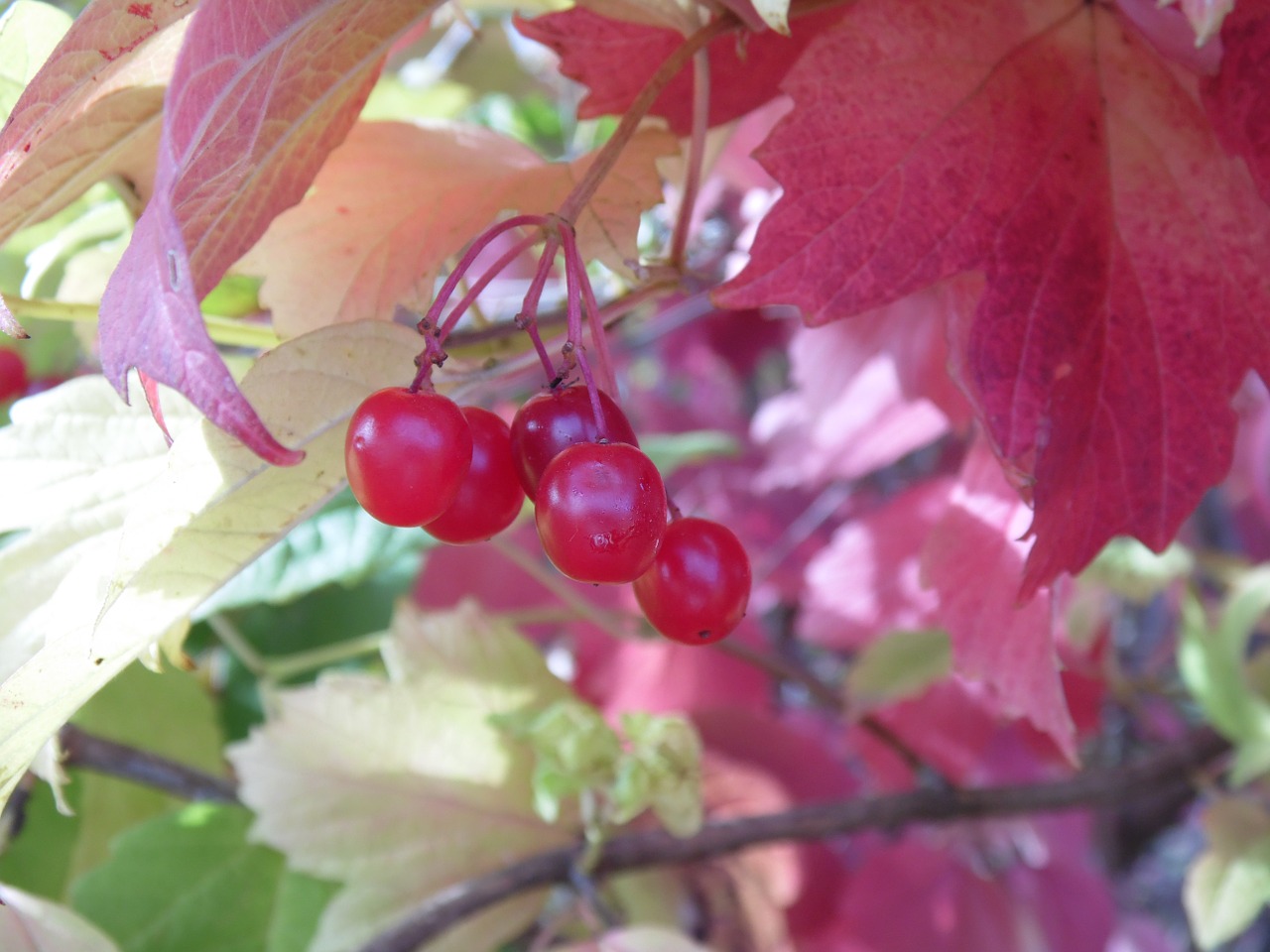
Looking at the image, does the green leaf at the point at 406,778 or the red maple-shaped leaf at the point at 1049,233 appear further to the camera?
the green leaf at the point at 406,778

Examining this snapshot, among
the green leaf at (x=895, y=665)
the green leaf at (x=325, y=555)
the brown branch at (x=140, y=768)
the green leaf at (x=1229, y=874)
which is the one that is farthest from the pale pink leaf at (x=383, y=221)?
the green leaf at (x=1229, y=874)

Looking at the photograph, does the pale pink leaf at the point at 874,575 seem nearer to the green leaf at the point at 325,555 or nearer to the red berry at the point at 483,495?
the green leaf at the point at 325,555

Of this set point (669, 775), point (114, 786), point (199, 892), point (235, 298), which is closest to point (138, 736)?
point (114, 786)

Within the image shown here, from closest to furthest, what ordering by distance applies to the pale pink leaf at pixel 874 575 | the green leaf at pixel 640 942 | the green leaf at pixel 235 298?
1. the green leaf at pixel 640 942
2. the green leaf at pixel 235 298
3. the pale pink leaf at pixel 874 575

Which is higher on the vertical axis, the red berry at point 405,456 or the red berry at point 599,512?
the red berry at point 599,512

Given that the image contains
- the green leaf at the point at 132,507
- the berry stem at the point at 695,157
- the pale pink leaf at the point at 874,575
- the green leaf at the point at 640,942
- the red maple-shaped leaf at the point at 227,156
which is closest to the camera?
the red maple-shaped leaf at the point at 227,156

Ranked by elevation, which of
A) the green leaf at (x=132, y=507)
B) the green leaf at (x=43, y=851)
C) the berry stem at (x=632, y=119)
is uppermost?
the berry stem at (x=632, y=119)

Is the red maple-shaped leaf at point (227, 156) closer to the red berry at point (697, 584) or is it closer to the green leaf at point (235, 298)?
the red berry at point (697, 584)

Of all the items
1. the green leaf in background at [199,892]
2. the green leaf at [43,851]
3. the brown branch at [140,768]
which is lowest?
the green leaf at [43,851]

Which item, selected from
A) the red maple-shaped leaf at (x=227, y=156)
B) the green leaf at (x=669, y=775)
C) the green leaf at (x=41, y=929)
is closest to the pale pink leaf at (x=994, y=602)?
the green leaf at (x=669, y=775)
